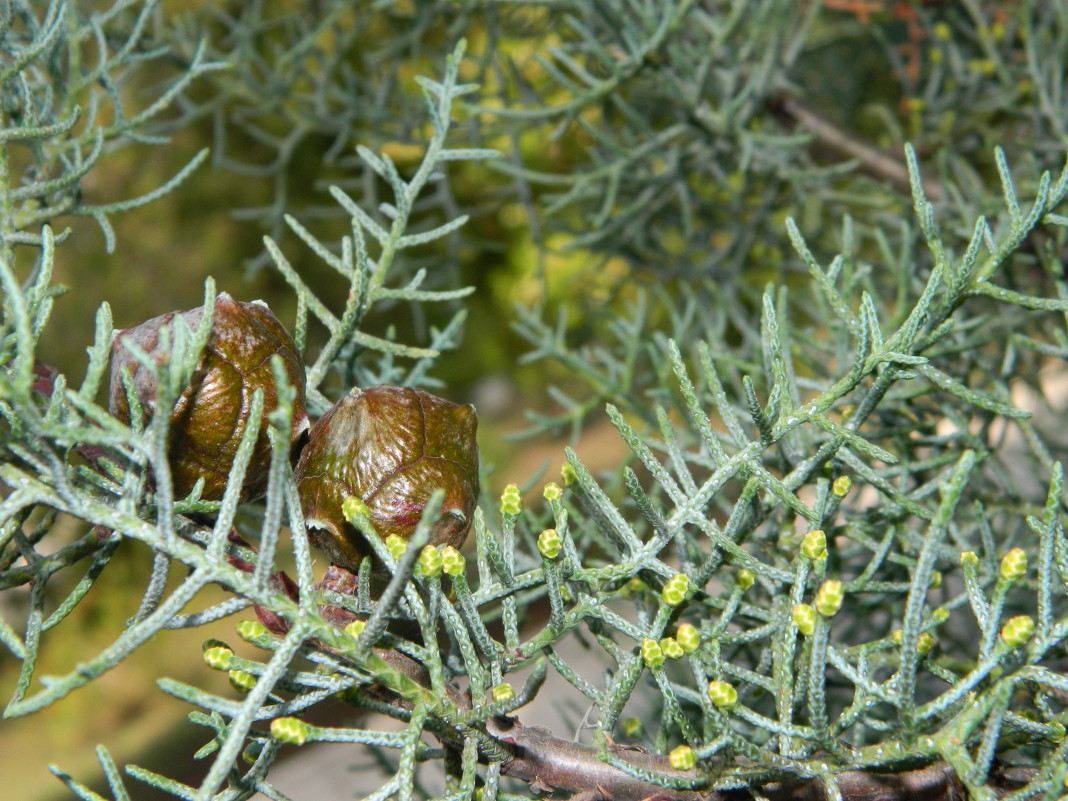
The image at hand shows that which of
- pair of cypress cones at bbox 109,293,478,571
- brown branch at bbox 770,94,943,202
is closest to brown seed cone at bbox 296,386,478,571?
pair of cypress cones at bbox 109,293,478,571

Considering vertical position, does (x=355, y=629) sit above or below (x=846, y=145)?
below

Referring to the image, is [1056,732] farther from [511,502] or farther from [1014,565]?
[511,502]

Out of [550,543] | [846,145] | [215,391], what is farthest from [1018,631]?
[846,145]

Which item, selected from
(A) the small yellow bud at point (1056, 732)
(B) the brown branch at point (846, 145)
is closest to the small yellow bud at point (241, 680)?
(A) the small yellow bud at point (1056, 732)

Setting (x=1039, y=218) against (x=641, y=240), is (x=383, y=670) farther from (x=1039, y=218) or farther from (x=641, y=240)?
(x=641, y=240)

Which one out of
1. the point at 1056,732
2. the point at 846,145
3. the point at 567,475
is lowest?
the point at 1056,732

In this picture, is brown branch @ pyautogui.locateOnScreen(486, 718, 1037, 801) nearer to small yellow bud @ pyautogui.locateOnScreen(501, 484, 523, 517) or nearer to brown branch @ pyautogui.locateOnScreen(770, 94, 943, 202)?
small yellow bud @ pyautogui.locateOnScreen(501, 484, 523, 517)

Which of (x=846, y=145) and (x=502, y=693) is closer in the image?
(x=502, y=693)
